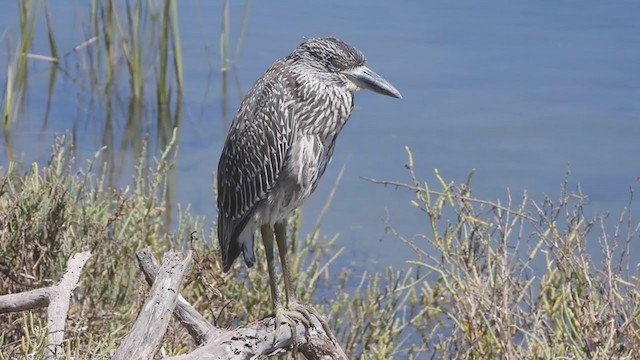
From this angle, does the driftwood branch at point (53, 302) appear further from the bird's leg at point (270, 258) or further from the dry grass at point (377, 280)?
the bird's leg at point (270, 258)

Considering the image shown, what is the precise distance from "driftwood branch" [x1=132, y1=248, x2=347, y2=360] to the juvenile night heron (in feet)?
0.21

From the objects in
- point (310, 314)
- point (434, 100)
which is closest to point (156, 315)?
point (310, 314)

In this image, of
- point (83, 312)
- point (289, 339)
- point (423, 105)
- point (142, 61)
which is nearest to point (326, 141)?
point (289, 339)

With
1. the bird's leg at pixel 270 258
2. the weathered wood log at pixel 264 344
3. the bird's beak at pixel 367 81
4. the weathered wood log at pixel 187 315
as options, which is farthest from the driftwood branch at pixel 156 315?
the bird's beak at pixel 367 81

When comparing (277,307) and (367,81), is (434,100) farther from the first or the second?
(277,307)

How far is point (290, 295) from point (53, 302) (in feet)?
3.16

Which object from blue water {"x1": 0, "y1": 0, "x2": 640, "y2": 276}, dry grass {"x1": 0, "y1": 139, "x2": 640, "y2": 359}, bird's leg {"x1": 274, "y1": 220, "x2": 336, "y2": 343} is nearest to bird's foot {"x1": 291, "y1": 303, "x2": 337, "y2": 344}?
bird's leg {"x1": 274, "y1": 220, "x2": 336, "y2": 343}

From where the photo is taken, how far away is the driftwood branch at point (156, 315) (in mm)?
3484

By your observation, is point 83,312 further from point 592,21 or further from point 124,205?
point 592,21

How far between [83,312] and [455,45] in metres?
4.63

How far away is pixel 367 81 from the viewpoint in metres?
4.45

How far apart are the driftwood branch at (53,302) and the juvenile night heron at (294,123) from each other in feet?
2.34

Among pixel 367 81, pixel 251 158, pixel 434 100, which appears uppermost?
pixel 367 81

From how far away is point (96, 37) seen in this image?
8.83m
